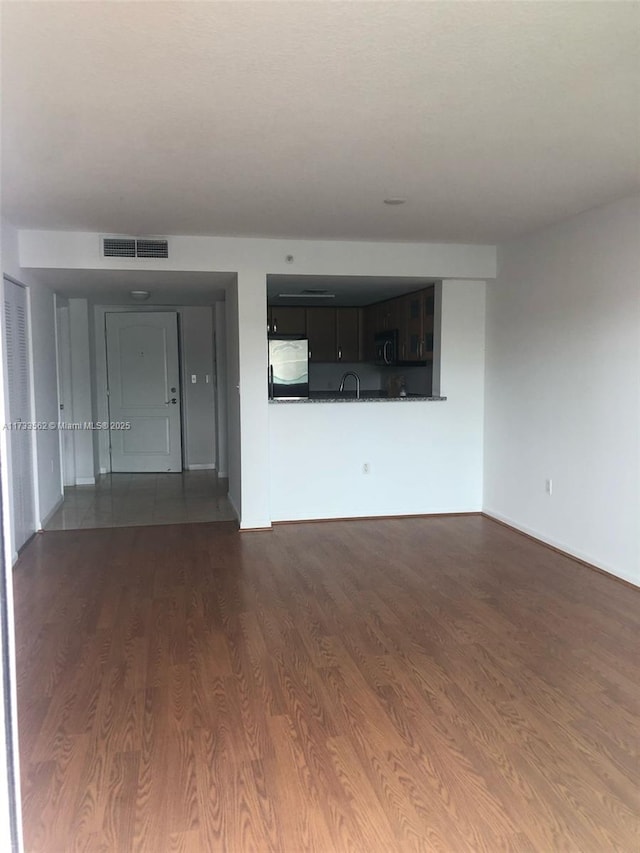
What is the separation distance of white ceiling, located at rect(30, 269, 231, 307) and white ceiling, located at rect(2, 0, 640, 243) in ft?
3.56

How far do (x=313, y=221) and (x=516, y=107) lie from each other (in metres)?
2.15

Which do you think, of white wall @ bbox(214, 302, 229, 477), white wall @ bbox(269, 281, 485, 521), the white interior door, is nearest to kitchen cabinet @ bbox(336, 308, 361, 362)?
white wall @ bbox(214, 302, 229, 477)

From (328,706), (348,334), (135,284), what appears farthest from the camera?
(348,334)

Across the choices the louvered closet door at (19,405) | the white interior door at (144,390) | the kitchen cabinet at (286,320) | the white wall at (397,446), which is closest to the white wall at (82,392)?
the white interior door at (144,390)

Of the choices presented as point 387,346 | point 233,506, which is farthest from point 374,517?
point 387,346

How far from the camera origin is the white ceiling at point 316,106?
1855 mm

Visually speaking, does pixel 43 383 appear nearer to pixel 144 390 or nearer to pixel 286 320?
pixel 144 390

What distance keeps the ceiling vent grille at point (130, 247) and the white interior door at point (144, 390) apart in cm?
343

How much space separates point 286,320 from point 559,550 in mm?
4339

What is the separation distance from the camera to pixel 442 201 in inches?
154

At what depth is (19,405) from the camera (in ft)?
16.0

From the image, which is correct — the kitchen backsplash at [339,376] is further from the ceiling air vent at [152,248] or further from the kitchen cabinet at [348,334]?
the ceiling air vent at [152,248]

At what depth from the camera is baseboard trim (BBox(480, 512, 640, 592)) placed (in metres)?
4.03

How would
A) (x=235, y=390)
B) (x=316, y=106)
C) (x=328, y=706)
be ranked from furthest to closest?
(x=235, y=390)
(x=328, y=706)
(x=316, y=106)
